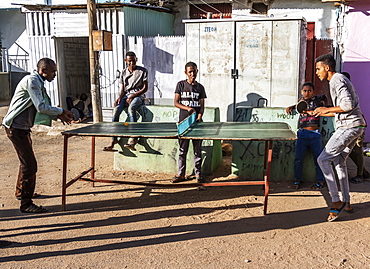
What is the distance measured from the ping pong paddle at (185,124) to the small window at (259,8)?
28.4 feet

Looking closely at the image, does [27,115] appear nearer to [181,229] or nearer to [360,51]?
[181,229]

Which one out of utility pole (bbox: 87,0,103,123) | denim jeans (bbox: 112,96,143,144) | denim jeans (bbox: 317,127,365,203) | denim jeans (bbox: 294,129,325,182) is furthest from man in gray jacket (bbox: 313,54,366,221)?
utility pole (bbox: 87,0,103,123)

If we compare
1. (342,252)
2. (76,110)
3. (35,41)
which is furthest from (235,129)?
(35,41)

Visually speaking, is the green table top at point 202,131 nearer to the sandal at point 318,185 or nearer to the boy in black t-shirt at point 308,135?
the boy in black t-shirt at point 308,135

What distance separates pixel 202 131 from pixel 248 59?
402cm

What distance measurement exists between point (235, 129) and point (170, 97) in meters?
Result: 6.04

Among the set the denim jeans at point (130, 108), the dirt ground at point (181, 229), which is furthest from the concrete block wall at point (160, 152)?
the dirt ground at point (181, 229)

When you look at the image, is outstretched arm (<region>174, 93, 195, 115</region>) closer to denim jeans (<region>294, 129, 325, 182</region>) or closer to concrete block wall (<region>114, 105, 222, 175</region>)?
concrete block wall (<region>114, 105, 222, 175</region>)

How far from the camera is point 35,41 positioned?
12.7m

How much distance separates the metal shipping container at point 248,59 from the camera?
29.2 feet

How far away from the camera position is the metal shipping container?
891 cm

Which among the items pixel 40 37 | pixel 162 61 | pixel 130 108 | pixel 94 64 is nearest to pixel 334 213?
pixel 130 108

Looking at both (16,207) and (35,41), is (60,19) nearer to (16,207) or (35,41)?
(35,41)

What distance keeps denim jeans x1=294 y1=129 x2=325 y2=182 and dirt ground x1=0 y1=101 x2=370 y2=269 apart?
237 mm
